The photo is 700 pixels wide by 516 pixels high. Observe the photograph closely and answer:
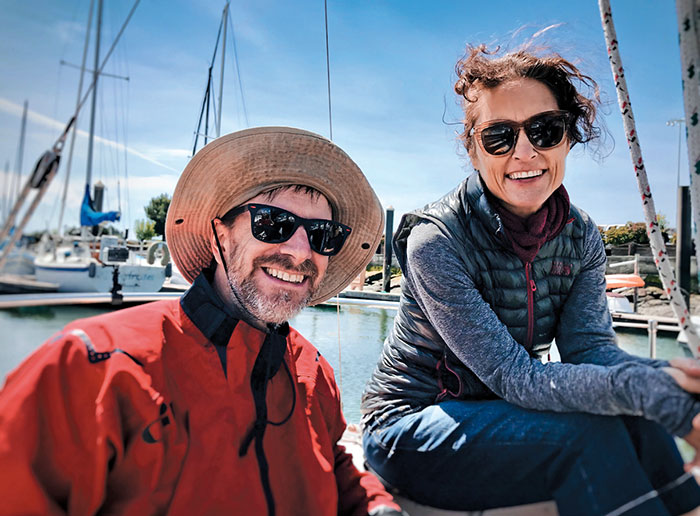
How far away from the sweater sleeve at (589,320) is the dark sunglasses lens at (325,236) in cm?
81

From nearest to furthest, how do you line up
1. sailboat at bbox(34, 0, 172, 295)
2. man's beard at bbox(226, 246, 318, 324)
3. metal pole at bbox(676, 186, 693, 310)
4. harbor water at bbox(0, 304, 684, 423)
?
man's beard at bbox(226, 246, 318, 324)
harbor water at bbox(0, 304, 684, 423)
metal pole at bbox(676, 186, 693, 310)
sailboat at bbox(34, 0, 172, 295)

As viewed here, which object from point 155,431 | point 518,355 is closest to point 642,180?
point 518,355

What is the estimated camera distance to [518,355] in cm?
117

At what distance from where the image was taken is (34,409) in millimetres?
709

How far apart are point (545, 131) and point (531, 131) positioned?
0.05 metres

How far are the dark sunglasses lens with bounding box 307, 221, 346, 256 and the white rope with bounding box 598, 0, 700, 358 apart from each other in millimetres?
824

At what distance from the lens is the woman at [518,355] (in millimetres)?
960

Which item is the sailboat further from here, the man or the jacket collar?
the jacket collar

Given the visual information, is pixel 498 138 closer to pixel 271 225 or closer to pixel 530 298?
pixel 530 298

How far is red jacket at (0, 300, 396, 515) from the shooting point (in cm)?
73

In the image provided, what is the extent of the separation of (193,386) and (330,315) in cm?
871

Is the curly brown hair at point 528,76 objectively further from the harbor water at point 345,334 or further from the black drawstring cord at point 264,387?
the harbor water at point 345,334

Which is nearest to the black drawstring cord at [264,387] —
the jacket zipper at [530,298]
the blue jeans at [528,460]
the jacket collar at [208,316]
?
the jacket collar at [208,316]

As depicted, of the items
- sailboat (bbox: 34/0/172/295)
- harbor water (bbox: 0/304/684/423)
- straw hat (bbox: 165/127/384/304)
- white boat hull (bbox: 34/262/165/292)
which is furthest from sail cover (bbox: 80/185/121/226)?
straw hat (bbox: 165/127/384/304)
